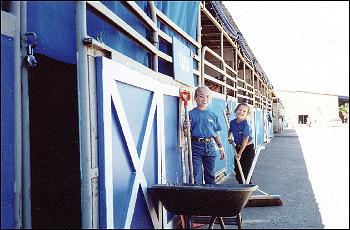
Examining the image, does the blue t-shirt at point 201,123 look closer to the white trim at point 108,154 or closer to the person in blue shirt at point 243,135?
the person in blue shirt at point 243,135

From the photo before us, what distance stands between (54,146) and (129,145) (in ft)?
2.03

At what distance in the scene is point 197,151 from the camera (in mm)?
5586

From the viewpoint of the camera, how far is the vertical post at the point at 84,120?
2.87m

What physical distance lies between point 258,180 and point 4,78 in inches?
278

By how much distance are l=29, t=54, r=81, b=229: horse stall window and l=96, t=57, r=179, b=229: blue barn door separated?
416mm

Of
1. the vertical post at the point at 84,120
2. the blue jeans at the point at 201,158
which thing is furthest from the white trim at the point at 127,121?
the blue jeans at the point at 201,158

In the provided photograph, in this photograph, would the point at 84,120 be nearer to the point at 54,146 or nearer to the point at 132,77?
the point at 54,146

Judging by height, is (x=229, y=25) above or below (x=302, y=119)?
above

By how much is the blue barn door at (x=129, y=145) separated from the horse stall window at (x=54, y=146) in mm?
416

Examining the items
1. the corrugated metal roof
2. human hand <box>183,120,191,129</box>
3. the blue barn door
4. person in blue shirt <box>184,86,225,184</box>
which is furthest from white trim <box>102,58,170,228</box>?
the corrugated metal roof

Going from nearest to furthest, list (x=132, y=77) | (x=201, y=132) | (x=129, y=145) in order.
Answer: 1. (x=129, y=145)
2. (x=132, y=77)
3. (x=201, y=132)

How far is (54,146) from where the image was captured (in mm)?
3408

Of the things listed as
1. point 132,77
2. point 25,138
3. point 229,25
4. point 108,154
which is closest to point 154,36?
point 132,77

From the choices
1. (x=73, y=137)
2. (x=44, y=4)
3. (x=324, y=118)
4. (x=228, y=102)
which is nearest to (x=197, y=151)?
(x=73, y=137)
